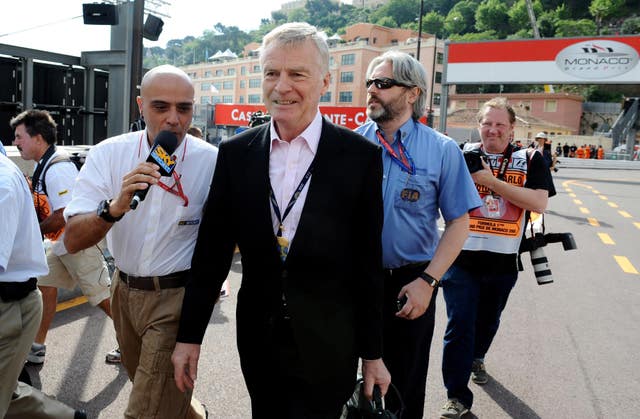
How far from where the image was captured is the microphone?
1929mm

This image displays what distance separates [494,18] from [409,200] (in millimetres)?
102446

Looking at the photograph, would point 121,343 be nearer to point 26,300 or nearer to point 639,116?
point 26,300

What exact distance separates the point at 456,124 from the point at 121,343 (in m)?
65.7

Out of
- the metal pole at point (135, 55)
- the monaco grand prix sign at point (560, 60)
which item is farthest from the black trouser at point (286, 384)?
the monaco grand prix sign at point (560, 60)

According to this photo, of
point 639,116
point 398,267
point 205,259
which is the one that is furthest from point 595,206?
point 639,116

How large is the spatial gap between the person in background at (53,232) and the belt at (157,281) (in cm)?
171

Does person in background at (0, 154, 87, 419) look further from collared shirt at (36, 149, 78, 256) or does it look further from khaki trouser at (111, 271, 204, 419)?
collared shirt at (36, 149, 78, 256)

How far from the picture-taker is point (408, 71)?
8.54 feet

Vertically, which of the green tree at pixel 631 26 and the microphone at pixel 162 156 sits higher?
the green tree at pixel 631 26

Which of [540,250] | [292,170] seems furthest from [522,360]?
[292,170]

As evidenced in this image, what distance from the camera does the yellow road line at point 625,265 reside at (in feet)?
25.0

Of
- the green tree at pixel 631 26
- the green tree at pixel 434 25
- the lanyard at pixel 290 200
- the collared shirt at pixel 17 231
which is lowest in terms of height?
the collared shirt at pixel 17 231

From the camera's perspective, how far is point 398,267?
2.57 meters

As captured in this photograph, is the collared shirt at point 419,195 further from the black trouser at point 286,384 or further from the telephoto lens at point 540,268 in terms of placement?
the telephoto lens at point 540,268
